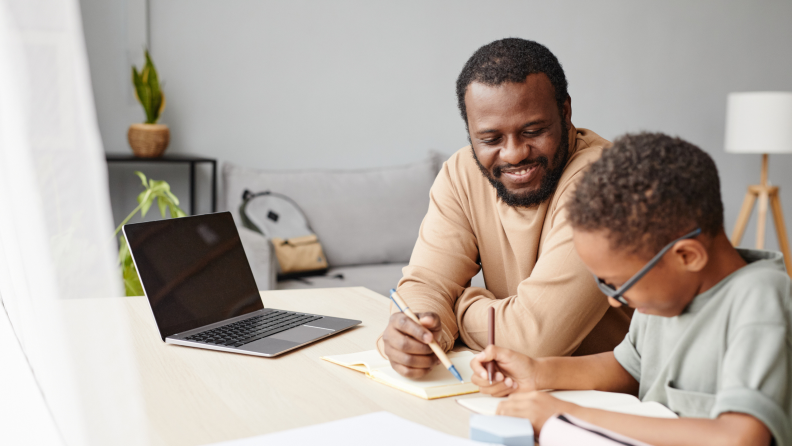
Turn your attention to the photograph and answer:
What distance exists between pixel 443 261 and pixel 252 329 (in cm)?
37

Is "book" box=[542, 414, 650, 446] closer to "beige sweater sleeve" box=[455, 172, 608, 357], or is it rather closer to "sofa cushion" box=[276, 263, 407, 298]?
"beige sweater sleeve" box=[455, 172, 608, 357]

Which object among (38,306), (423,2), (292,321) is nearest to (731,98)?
(423,2)

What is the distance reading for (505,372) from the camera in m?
0.83

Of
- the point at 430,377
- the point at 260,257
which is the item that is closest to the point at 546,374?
the point at 430,377

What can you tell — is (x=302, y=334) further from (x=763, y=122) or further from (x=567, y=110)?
(x=763, y=122)

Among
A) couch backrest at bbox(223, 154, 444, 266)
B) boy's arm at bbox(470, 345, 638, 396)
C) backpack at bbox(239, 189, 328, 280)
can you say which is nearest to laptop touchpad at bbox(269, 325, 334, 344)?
boy's arm at bbox(470, 345, 638, 396)

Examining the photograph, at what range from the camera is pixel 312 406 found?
76cm

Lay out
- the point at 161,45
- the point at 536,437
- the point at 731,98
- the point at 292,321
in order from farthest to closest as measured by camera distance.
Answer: the point at 731,98, the point at 161,45, the point at 292,321, the point at 536,437

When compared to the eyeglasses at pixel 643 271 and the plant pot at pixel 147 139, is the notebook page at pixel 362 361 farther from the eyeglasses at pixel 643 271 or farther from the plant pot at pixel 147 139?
the plant pot at pixel 147 139

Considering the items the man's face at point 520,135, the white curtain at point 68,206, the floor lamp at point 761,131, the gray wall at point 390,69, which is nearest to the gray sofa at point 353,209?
the gray wall at point 390,69

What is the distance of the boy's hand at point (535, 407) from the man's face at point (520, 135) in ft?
1.78

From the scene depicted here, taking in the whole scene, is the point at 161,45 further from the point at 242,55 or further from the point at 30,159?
the point at 30,159

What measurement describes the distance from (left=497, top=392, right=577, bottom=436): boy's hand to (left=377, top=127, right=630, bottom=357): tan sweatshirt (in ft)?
0.84

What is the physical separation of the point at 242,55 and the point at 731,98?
2.89 metres
